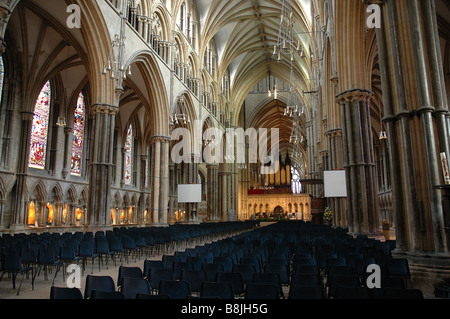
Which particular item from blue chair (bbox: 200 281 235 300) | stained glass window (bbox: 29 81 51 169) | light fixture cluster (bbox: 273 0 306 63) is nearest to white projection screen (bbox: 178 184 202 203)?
stained glass window (bbox: 29 81 51 169)

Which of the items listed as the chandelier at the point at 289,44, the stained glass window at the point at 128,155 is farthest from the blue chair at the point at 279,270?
the stained glass window at the point at 128,155

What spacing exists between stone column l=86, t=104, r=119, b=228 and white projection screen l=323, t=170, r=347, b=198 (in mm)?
9396

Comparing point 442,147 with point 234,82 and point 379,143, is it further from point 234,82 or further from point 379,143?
point 234,82

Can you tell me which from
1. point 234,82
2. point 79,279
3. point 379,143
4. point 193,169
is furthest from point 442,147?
point 234,82

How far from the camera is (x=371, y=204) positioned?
11688 millimetres

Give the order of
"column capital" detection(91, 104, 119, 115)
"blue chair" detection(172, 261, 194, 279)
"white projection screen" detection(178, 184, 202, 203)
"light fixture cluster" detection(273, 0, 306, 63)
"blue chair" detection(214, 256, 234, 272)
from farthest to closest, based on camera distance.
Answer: "white projection screen" detection(178, 184, 202, 203)
"column capital" detection(91, 104, 119, 115)
"light fixture cluster" detection(273, 0, 306, 63)
"blue chair" detection(214, 256, 234, 272)
"blue chair" detection(172, 261, 194, 279)

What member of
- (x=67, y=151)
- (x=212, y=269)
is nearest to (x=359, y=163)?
(x=212, y=269)

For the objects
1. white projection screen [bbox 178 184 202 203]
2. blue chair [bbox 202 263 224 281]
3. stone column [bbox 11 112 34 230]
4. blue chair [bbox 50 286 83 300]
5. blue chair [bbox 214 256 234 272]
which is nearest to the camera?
blue chair [bbox 50 286 83 300]

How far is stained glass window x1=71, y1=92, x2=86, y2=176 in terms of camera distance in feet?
74.2

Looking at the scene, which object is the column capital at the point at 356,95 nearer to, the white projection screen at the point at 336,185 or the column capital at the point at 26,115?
the white projection screen at the point at 336,185

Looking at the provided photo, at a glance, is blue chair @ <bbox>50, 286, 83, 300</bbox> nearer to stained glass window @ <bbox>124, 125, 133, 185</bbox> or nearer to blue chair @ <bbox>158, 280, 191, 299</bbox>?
blue chair @ <bbox>158, 280, 191, 299</bbox>

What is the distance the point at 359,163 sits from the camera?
38.7 ft

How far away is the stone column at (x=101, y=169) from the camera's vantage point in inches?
564
